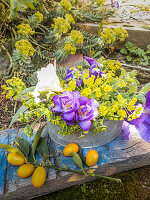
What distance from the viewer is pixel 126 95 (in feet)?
2.88

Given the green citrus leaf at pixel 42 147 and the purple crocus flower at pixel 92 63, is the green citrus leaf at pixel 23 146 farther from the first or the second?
the purple crocus flower at pixel 92 63

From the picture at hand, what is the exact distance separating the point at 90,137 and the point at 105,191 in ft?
1.16

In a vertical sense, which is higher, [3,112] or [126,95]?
[126,95]

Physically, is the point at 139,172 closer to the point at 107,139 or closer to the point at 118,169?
the point at 118,169

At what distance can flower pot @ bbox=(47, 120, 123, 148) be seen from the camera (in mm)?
919

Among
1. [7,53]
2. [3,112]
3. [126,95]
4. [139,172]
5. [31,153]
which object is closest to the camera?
[126,95]

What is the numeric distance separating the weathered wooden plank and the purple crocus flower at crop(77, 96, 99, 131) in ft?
0.97

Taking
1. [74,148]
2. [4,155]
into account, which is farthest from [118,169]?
[4,155]

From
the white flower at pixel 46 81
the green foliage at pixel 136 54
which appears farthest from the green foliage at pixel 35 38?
the white flower at pixel 46 81

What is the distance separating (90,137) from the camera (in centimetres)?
93

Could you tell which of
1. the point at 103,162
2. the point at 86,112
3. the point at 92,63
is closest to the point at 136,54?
the point at 92,63

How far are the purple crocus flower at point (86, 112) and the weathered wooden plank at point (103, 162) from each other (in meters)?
0.30

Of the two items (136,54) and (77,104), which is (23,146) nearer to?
(77,104)

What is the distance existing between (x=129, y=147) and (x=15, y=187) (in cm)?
63
